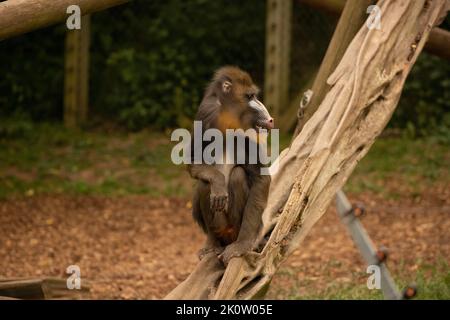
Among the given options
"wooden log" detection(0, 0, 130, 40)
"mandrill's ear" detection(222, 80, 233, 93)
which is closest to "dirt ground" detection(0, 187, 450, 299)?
"mandrill's ear" detection(222, 80, 233, 93)

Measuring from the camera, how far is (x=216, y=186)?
455 cm

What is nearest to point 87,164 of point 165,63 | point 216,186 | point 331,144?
point 165,63

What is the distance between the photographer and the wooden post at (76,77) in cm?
1120

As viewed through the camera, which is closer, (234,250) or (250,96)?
(234,250)

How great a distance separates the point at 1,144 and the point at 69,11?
6.59 metres

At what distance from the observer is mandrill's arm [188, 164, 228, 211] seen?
4.54m

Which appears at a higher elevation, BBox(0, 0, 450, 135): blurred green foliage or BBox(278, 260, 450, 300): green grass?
BBox(0, 0, 450, 135): blurred green foliage

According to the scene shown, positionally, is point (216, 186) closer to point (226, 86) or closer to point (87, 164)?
point (226, 86)

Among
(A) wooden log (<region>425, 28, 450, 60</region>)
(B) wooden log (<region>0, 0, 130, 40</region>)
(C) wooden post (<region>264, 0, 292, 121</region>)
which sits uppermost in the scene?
(C) wooden post (<region>264, 0, 292, 121</region>)

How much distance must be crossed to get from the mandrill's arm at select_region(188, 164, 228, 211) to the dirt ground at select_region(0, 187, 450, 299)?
198cm

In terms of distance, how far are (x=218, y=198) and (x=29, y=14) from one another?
1.51m

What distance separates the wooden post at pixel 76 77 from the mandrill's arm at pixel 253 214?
713 cm

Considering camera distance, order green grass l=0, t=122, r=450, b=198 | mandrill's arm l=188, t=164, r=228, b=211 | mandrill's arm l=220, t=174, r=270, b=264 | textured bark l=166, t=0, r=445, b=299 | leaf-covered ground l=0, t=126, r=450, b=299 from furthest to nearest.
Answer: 1. green grass l=0, t=122, r=450, b=198
2. leaf-covered ground l=0, t=126, r=450, b=299
3. mandrill's arm l=188, t=164, r=228, b=211
4. mandrill's arm l=220, t=174, r=270, b=264
5. textured bark l=166, t=0, r=445, b=299

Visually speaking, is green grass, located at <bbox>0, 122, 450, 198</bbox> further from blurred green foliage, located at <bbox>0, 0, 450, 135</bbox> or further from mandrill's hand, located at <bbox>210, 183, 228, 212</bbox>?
mandrill's hand, located at <bbox>210, 183, 228, 212</bbox>
